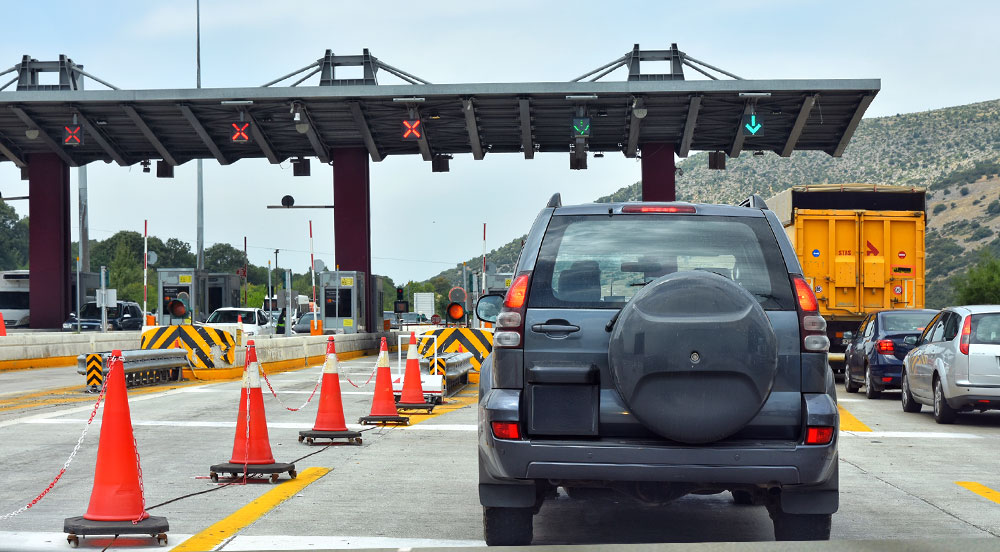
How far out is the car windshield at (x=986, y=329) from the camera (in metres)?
14.1

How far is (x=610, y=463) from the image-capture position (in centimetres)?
542

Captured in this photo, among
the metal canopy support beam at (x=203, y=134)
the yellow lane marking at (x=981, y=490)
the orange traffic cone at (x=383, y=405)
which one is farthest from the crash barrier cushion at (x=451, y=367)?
the metal canopy support beam at (x=203, y=134)

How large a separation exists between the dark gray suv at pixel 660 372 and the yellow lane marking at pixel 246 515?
5.28 feet

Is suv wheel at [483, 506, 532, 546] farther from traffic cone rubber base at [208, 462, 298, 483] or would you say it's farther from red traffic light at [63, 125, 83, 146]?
red traffic light at [63, 125, 83, 146]

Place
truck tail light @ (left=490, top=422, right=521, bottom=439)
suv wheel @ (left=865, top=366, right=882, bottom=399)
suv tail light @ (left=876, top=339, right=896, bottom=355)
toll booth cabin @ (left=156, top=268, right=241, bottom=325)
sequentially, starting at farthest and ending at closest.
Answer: toll booth cabin @ (left=156, top=268, right=241, bottom=325) < suv wheel @ (left=865, top=366, right=882, bottom=399) < suv tail light @ (left=876, top=339, right=896, bottom=355) < truck tail light @ (left=490, top=422, right=521, bottom=439)

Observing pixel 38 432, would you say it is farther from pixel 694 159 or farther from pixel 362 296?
pixel 694 159

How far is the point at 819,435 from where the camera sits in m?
5.47

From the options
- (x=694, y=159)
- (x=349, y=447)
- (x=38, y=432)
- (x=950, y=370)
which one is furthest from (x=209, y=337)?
(x=694, y=159)

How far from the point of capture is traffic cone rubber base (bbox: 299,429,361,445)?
11469 millimetres

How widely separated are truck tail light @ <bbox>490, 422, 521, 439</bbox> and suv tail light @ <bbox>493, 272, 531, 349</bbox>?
36cm

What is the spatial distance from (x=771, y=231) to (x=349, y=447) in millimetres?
6381

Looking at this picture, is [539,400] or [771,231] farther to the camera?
[771,231]

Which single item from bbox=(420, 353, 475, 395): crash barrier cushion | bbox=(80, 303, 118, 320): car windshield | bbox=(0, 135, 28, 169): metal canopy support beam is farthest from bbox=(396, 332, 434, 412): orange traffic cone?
bbox=(80, 303, 118, 320): car windshield

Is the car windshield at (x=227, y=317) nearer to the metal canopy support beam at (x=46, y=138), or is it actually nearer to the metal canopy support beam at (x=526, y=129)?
the metal canopy support beam at (x=46, y=138)
